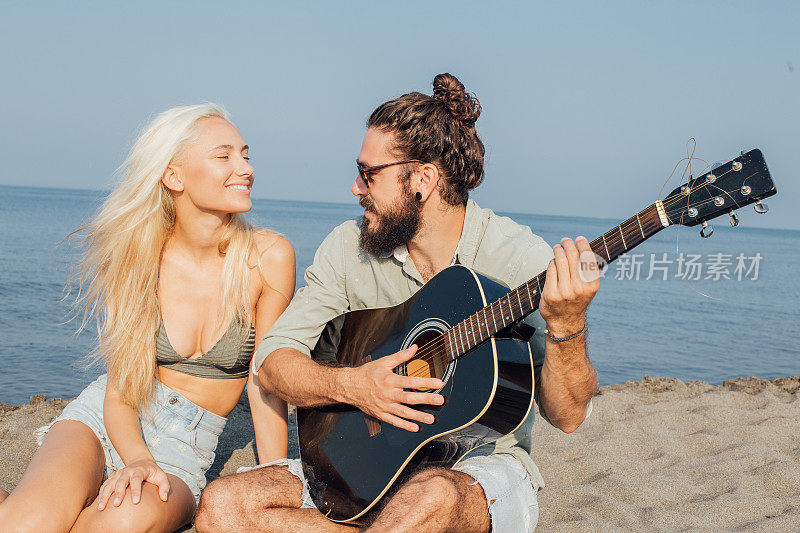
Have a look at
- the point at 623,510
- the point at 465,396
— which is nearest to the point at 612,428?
the point at 623,510

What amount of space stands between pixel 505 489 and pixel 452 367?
1.59ft

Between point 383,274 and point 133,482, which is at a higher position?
point 383,274

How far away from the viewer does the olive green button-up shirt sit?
269 centimetres

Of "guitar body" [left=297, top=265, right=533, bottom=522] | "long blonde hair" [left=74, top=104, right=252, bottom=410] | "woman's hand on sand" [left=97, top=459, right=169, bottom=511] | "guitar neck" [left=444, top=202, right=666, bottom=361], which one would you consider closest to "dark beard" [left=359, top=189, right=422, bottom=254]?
"guitar body" [left=297, top=265, right=533, bottom=522]

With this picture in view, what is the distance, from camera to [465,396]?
2.38 metres

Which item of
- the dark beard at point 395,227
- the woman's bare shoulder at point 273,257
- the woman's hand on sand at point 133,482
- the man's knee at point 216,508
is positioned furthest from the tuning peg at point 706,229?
the woman's hand on sand at point 133,482

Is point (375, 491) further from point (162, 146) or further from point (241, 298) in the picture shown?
point (162, 146)

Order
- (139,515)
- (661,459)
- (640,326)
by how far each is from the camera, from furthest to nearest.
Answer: (640,326) < (661,459) < (139,515)

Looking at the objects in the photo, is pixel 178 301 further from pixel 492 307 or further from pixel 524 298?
pixel 524 298

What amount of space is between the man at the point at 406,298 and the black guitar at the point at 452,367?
8cm

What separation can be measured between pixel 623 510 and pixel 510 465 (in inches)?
41.3

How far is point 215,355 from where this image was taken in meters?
3.24

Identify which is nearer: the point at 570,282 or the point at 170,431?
the point at 570,282

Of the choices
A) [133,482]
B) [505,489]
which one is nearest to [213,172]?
[133,482]
